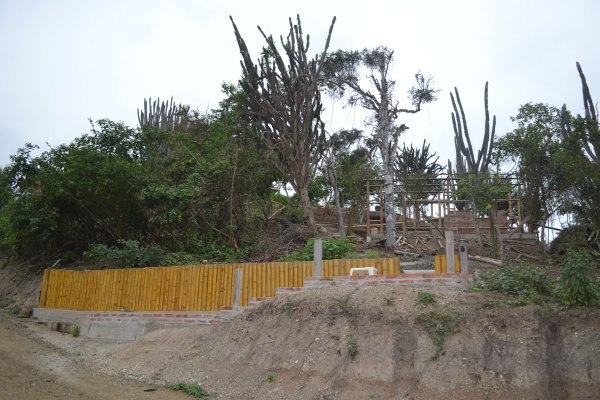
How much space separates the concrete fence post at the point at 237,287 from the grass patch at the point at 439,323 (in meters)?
4.41

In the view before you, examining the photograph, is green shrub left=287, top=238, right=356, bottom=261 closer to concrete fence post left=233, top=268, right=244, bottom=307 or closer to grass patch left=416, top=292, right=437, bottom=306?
concrete fence post left=233, top=268, right=244, bottom=307

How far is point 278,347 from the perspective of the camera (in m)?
9.48

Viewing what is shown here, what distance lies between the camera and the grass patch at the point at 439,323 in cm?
807

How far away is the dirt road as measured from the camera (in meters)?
8.95

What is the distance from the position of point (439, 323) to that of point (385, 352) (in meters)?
0.96

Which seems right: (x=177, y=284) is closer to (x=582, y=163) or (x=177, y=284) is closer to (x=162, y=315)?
(x=162, y=315)

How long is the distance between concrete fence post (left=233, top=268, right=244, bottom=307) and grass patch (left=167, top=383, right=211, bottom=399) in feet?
7.67

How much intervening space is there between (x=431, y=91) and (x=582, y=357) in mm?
12527

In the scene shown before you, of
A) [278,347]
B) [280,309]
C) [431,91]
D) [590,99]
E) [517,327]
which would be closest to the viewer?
[517,327]

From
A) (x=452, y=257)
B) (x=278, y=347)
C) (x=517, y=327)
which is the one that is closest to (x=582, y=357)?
(x=517, y=327)

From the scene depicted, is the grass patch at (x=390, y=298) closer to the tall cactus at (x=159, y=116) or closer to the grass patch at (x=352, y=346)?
the grass patch at (x=352, y=346)

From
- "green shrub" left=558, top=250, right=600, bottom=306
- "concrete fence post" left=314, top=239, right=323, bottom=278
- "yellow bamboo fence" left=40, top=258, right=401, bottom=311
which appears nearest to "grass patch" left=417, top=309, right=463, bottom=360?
"green shrub" left=558, top=250, right=600, bottom=306

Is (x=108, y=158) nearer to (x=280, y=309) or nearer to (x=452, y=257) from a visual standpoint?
(x=280, y=309)

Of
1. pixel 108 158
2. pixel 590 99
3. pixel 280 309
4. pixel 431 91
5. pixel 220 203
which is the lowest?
pixel 280 309
